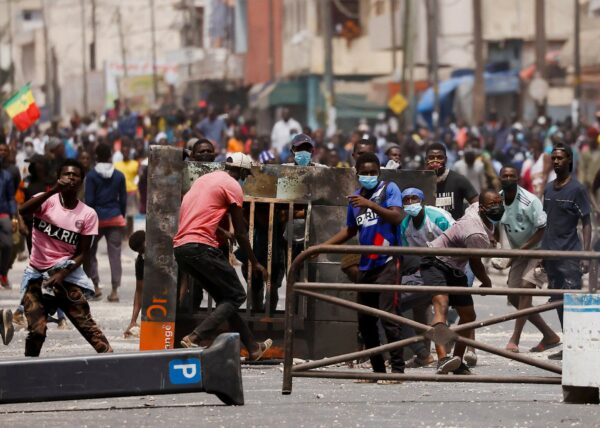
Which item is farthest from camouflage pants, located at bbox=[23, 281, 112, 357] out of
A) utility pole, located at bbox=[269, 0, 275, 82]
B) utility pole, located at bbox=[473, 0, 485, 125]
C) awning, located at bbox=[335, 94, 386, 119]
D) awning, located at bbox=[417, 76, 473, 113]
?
utility pole, located at bbox=[269, 0, 275, 82]

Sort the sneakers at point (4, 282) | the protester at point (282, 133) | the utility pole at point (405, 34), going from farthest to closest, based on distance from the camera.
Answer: the utility pole at point (405, 34)
the protester at point (282, 133)
the sneakers at point (4, 282)

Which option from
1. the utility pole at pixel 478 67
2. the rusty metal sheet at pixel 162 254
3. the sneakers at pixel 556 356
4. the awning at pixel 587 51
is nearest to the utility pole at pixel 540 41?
the utility pole at pixel 478 67

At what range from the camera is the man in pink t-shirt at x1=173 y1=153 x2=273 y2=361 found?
12.4 meters

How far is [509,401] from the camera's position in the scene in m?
10.8

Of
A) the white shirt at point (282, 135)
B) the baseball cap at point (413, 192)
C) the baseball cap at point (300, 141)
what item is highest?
the baseball cap at point (300, 141)

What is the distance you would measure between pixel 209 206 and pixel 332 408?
248cm

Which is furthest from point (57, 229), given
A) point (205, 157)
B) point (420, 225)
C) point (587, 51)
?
point (587, 51)

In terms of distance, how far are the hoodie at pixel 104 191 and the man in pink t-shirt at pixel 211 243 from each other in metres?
6.24

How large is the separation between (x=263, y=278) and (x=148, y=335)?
0.99 metres

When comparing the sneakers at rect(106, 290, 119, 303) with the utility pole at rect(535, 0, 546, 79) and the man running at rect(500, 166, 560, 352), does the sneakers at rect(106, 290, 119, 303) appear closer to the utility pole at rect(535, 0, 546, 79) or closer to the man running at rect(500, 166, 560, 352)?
the man running at rect(500, 166, 560, 352)

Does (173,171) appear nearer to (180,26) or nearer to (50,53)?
(180,26)

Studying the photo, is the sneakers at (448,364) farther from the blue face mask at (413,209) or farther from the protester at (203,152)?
the protester at (203,152)

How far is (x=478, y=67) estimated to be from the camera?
53.8 meters

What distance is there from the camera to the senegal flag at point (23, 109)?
2717cm
